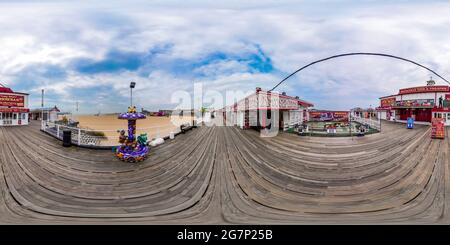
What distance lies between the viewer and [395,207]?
5.16ft

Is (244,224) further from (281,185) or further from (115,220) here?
(115,220)

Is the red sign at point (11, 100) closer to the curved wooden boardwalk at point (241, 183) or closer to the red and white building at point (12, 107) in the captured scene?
the red and white building at point (12, 107)

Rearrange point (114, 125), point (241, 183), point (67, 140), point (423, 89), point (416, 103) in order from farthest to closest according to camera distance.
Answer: point (114, 125), point (67, 140), point (416, 103), point (423, 89), point (241, 183)

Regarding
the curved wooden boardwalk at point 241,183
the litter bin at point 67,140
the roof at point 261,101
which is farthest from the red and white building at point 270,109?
the litter bin at point 67,140

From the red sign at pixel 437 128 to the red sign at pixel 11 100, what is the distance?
5882 millimetres

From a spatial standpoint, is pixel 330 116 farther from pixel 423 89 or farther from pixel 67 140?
pixel 67 140

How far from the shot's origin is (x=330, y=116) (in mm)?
2918

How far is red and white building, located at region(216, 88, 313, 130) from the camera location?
2559mm

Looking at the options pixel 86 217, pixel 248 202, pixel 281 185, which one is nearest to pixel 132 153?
pixel 86 217

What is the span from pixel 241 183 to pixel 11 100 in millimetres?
3426

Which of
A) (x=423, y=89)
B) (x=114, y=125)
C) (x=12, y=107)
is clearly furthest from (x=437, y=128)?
(x=12, y=107)

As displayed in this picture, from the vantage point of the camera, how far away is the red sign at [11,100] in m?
2.34

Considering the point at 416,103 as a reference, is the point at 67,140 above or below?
below
